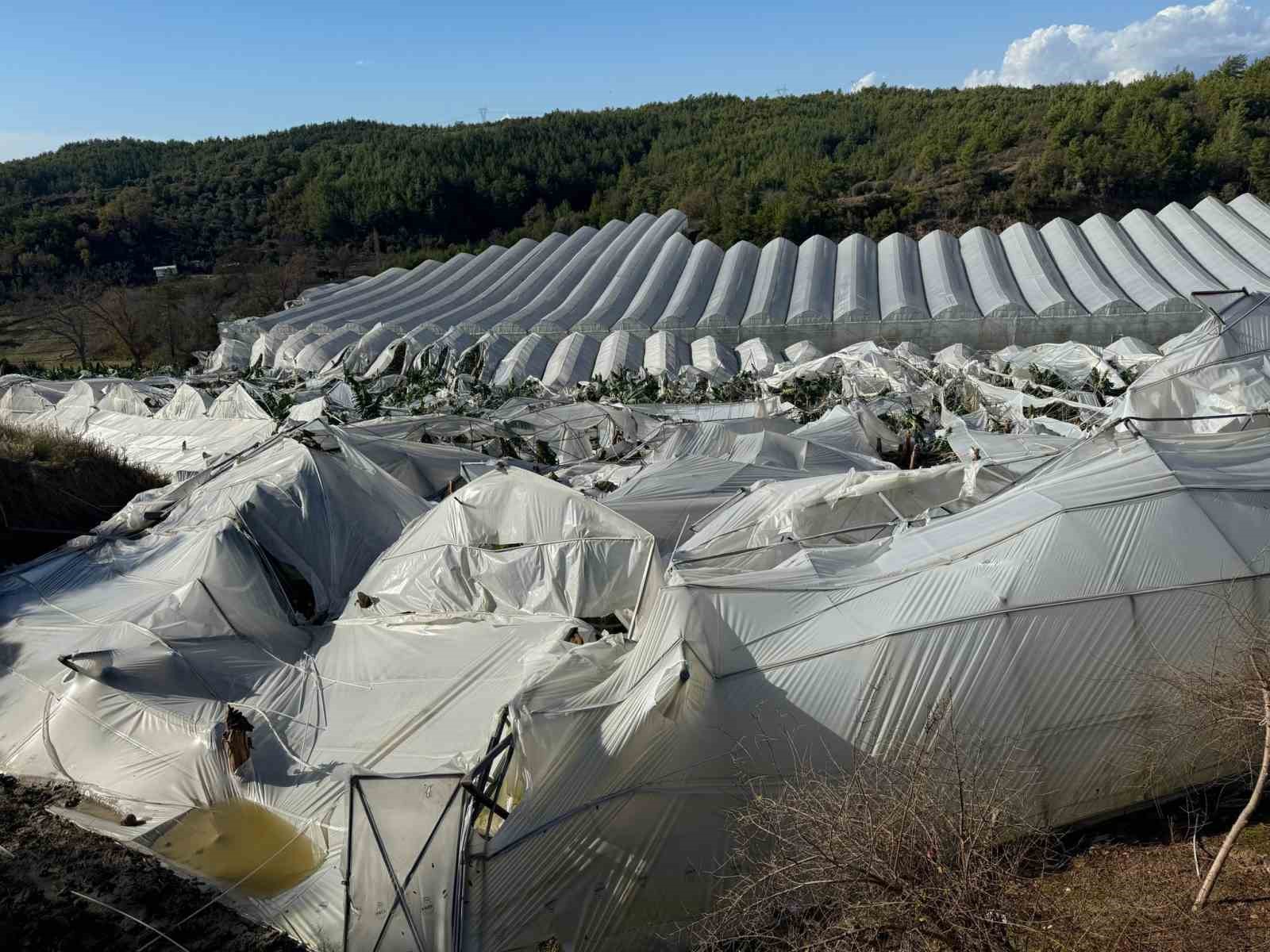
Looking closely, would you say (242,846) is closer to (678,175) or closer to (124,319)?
(124,319)

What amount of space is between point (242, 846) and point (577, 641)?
9.61 feet

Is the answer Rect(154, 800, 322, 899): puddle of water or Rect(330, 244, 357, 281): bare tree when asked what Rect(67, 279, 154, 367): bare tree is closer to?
Rect(330, 244, 357, 281): bare tree

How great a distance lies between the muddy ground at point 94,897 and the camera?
575cm

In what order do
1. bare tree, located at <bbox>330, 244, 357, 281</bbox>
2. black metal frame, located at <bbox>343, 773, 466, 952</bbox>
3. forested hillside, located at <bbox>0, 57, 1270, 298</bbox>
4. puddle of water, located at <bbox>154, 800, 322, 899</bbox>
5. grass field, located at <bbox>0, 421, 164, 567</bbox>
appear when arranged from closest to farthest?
black metal frame, located at <bbox>343, 773, 466, 952</bbox> → puddle of water, located at <bbox>154, 800, 322, 899</bbox> → grass field, located at <bbox>0, 421, 164, 567</bbox> → forested hillside, located at <bbox>0, 57, 1270, 298</bbox> → bare tree, located at <bbox>330, 244, 357, 281</bbox>

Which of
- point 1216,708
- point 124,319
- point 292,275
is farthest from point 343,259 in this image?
point 1216,708

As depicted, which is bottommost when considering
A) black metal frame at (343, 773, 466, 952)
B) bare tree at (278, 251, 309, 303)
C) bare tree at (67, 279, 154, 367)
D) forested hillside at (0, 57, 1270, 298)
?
black metal frame at (343, 773, 466, 952)

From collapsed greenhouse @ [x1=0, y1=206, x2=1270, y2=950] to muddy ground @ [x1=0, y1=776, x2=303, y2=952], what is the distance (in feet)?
0.60

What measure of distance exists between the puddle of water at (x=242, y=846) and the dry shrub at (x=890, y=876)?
2.73 meters

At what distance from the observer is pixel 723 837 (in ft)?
20.1

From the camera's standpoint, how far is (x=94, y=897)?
6145mm

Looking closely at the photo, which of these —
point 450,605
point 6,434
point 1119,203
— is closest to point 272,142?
point 1119,203

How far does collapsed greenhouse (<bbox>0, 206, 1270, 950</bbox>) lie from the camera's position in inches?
230

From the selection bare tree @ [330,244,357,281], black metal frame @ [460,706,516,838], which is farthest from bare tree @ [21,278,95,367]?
black metal frame @ [460,706,516,838]

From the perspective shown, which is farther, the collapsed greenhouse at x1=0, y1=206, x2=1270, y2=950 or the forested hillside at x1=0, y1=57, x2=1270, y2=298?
the forested hillside at x1=0, y1=57, x2=1270, y2=298
